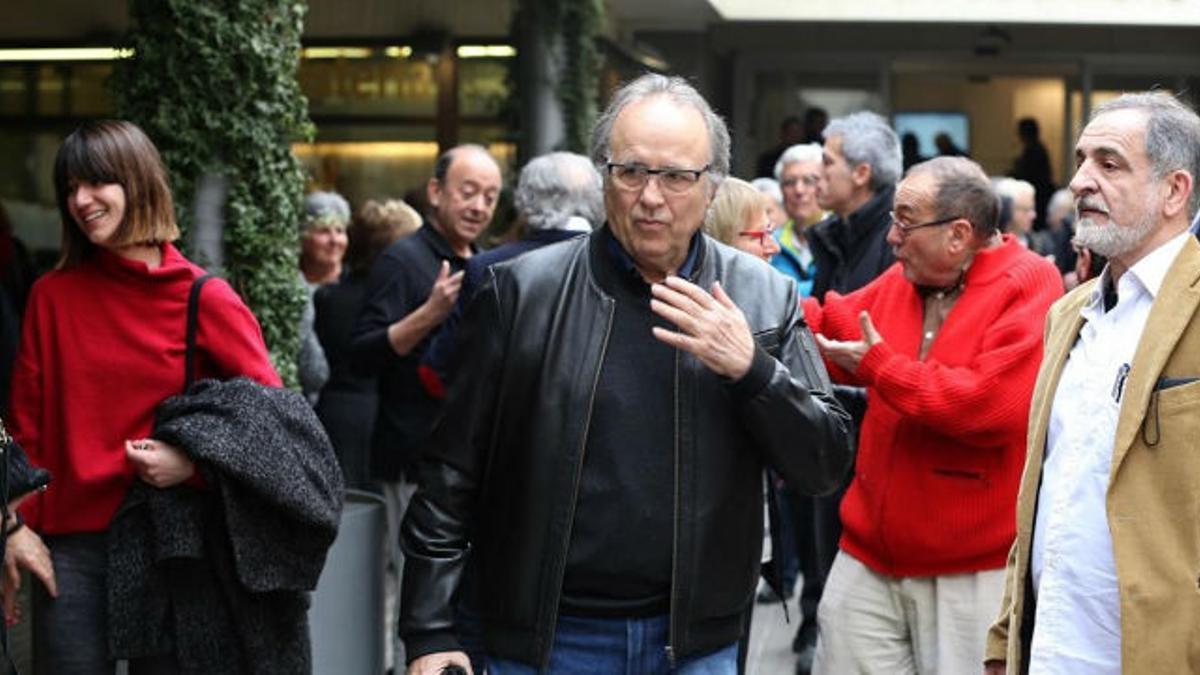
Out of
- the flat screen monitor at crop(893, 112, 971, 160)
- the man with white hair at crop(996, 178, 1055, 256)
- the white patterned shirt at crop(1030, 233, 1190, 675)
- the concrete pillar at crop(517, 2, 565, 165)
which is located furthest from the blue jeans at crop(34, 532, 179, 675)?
the flat screen monitor at crop(893, 112, 971, 160)

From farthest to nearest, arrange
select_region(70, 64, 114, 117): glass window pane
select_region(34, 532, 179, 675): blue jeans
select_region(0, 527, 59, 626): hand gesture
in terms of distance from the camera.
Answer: select_region(70, 64, 114, 117): glass window pane → select_region(34, 532, 179, 675): blue jeans → select_region(0, 527, 59, 626): hand gesture

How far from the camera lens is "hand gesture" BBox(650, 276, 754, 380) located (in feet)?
12.9

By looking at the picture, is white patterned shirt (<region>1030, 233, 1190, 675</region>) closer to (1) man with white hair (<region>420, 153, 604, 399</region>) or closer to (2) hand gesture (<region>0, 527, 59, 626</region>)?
(2) hand gesture (<region>0, 527, 59, 626</region>)

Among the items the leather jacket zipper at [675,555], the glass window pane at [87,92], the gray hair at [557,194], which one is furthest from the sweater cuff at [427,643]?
the glass window pane at [87,92]

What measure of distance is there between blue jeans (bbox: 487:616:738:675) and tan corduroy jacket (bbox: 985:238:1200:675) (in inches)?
36.9

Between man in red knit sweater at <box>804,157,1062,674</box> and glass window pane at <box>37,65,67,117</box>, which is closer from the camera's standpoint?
man in red knit sweater at <box>804,157,1062,674</box>

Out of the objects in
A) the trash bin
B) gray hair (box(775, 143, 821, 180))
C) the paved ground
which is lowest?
the paved ground

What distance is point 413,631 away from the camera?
4.18m

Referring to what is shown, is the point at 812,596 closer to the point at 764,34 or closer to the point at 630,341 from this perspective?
the point at 630,341

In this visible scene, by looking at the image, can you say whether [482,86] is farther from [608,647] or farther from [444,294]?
[608,647]

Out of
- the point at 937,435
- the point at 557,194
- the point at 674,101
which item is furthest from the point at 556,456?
the point at 557,194

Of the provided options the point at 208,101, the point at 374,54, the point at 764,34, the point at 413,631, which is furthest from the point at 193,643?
the point at 764,34

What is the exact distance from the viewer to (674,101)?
4219 millimetres

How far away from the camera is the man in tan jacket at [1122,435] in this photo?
402 centimetres
